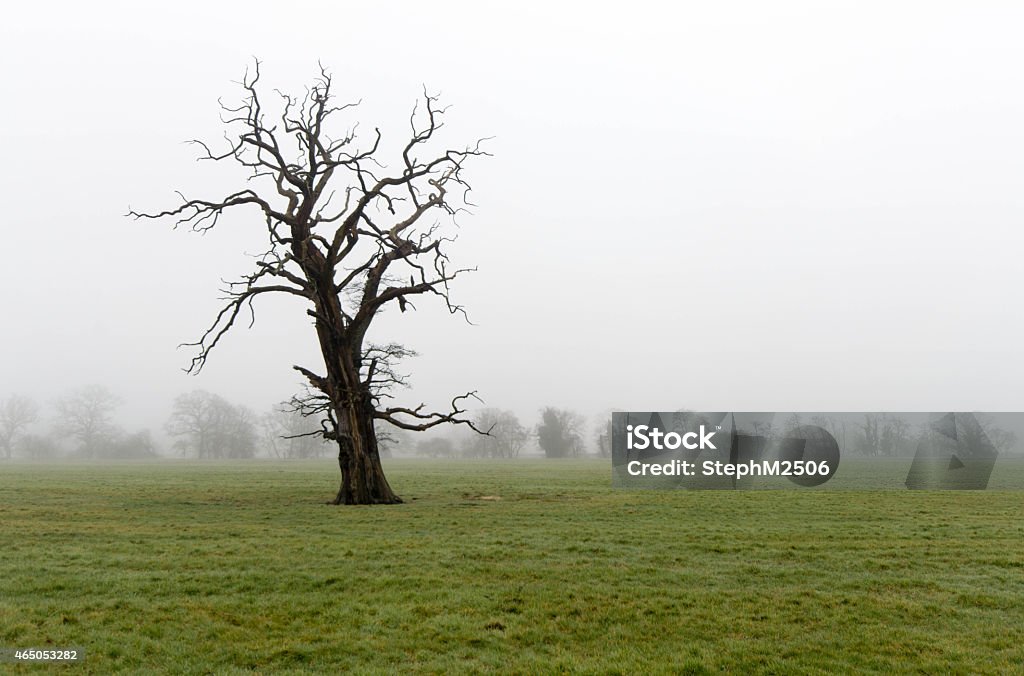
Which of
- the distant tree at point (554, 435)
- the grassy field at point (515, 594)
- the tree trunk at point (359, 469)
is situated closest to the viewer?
the grassy field at point (515, 594)

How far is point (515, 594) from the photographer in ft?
39.2

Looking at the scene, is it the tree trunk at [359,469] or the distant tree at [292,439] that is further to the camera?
the distant tree at [292,439]

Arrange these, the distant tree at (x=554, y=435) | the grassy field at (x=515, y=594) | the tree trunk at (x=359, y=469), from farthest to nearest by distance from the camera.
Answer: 1. the distant tree at (x=554, y=435)
2. the tree trunk at (x=359, y=469)
3. the grassy field at (x=515, y=594)

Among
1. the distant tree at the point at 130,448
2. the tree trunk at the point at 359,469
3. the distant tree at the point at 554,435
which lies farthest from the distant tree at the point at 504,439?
the tree trunk at the point at 359,469

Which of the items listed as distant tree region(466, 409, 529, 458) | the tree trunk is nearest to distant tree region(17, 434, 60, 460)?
distant tree region(466, 409, 529, 458)

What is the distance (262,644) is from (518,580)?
462cm

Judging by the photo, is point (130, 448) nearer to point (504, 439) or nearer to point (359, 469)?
point (504, 439)

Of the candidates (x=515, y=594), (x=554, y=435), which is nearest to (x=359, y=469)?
(x=515, y=594)

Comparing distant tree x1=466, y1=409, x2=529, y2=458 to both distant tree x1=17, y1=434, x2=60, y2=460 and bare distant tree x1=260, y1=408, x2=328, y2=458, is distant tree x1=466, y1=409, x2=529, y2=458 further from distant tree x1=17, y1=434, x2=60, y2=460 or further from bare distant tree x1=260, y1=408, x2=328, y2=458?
distant tree x1=17, y1=434, x2=60, y2=460

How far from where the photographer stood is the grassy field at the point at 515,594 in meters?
9.44

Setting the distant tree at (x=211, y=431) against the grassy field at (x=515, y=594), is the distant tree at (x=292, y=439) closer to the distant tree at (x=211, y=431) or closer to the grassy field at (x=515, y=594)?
the distant tree at (x=211, y=431)

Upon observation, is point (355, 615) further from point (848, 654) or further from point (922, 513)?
point (922, 513)

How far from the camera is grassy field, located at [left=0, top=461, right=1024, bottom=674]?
31.0 feet

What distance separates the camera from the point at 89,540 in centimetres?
1706
